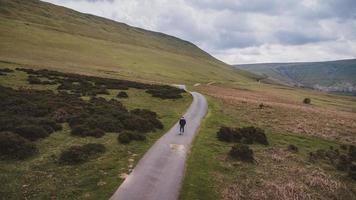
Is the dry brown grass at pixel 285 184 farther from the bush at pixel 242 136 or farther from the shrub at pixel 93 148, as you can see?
the shrub at pixel 93 148

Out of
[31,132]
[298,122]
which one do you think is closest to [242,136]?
[298,122]

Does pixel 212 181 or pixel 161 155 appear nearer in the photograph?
pixel 212 181

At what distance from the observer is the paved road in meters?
19.2

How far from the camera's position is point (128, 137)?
30.5 m

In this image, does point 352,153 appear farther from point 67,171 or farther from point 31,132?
point 31,132

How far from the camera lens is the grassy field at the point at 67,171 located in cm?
1881

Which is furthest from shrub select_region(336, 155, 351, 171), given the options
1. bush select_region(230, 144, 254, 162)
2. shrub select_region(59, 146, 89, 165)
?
shrub select_region(59, 146, 89, 165)

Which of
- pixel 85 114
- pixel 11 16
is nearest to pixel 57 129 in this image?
pixel 85 114

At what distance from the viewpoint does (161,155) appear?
27.1 m

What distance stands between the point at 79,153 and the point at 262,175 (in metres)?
13.3

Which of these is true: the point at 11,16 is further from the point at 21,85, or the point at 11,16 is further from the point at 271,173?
the point at 271,173

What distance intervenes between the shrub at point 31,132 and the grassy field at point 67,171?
58 cm

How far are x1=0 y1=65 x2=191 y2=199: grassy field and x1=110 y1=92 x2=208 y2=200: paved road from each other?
684mm

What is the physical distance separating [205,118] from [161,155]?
21.3 metres
